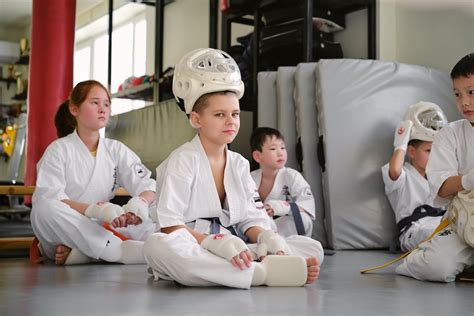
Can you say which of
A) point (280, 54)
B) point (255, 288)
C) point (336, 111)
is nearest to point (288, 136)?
point (336, 111)

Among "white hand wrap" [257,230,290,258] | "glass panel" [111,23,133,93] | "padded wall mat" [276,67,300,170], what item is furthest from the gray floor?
"glass panel" [111,23,133,93]

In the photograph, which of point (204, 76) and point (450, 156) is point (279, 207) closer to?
point (450, 156)

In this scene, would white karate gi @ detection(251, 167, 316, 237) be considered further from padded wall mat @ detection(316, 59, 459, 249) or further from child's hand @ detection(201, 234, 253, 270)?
child's hand @ detection(201, 234, 253, 270)

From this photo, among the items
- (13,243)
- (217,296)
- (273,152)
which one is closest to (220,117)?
(217,296)

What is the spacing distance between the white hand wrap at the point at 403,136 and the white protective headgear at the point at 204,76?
1873mm

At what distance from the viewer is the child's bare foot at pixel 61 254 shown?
3.46 m

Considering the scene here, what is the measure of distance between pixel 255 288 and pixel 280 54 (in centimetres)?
350

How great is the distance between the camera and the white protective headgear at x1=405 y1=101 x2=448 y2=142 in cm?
430

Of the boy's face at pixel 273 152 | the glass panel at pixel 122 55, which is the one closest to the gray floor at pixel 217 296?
the boy's face at pixel 273 152

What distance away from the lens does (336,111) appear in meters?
4.64

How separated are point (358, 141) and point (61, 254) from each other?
2.24 m

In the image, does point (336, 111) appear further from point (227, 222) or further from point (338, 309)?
point (338, 309)

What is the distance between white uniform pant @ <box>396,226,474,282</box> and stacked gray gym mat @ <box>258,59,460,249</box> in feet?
5.57

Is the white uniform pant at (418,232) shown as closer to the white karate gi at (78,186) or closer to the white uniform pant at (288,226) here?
the white uniform pant at (288,226)
